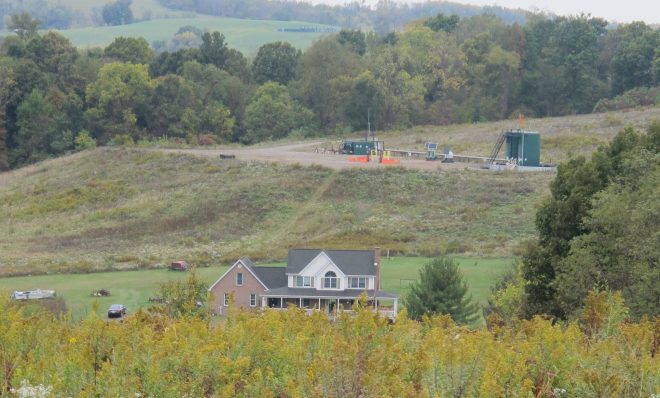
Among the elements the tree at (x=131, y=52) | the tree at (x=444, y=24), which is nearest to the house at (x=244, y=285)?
the tree at (x=131, y=52)

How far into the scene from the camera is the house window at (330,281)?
4241 centimetres

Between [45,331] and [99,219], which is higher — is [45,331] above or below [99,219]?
above

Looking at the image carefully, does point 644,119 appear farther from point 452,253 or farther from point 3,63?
point 3,63

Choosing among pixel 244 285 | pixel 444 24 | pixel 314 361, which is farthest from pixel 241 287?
pixel 444 24

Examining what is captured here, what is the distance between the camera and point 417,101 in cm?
9669

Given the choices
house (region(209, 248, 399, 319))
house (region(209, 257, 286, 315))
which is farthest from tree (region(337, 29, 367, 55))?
house (region(209, 257, 286, 315))

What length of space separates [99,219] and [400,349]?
48619mm

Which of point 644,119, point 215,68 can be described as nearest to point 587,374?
point 644,119

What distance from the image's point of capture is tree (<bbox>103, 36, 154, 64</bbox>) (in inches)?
4070

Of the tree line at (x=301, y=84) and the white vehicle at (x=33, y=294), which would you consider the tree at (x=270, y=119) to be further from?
the white vehicle at (x=33, y=294)

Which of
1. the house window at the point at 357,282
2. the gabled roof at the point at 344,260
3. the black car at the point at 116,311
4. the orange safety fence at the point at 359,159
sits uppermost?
the gabled roof at the point at 344,260

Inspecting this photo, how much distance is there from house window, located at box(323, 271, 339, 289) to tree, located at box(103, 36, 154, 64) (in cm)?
6283

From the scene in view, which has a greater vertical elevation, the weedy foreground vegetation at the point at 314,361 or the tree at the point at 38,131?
the weedy foreground vegetation at the point at 314,361

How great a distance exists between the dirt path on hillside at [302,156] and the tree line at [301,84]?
8.17 meters
